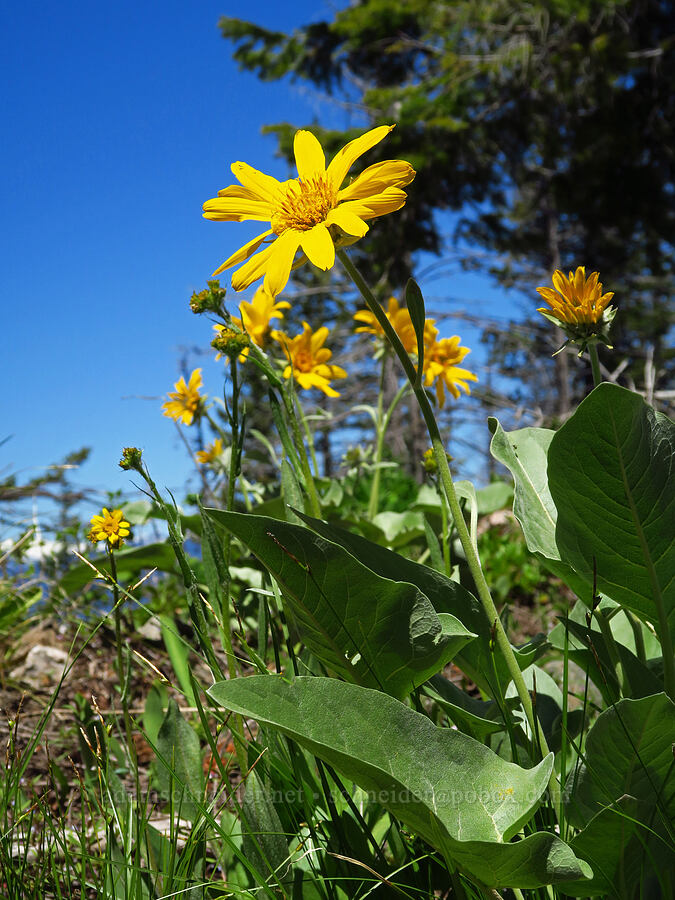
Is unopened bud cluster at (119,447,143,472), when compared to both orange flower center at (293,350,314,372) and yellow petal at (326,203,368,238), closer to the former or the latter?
yellow petal at (326,203,368,238)

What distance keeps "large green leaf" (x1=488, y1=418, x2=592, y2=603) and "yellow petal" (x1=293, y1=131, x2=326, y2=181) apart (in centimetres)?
43

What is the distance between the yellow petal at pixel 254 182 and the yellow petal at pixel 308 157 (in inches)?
1.7

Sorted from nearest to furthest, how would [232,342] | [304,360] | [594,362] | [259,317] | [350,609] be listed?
[350,609] → [594,362] → [232,342] → [259,317] → [304,360]

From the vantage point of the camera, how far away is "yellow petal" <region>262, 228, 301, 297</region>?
857 mm

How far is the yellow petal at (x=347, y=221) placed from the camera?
2.64 ft

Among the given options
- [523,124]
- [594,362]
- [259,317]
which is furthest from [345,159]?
[523,124]

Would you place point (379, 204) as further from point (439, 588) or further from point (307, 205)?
point (439, 588)

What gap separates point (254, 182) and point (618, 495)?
0.66m

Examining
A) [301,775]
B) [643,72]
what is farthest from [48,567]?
[643,72]

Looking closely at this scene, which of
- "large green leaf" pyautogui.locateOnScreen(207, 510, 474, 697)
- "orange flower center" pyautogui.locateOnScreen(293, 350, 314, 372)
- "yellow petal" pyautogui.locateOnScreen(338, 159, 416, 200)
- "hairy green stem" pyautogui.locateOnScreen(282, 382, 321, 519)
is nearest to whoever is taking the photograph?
"large green leaf" pyautogui.locateOnScreen(207, 510, 474, 697)

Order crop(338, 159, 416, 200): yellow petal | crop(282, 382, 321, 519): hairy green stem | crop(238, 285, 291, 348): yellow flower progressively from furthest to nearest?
crop(238, 285, 291, 348): yellow flower < crop(282, 382, 321, 519): hairy green stem < crop(338, 159, 416, 200): yellow petal

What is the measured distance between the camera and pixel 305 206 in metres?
0.95

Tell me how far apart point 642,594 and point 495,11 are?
889 centimetres

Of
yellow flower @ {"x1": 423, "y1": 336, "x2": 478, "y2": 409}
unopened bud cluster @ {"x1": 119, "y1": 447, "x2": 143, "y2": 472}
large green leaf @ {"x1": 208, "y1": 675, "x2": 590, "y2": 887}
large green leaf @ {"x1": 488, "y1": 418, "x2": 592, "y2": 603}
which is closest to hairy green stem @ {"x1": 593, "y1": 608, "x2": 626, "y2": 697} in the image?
large green leaf @ {"x1": 488, "y1": 418, "x2": 592, "y2": 603}
